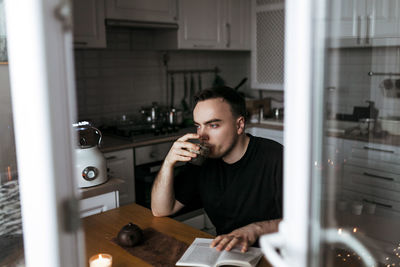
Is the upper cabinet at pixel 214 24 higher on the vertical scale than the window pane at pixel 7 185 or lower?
higher

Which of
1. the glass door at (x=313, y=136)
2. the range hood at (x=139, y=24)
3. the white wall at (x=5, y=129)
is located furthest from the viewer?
the range hood at (x=139, y=24)

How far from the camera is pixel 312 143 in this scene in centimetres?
58

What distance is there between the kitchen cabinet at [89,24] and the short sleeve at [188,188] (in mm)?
1467

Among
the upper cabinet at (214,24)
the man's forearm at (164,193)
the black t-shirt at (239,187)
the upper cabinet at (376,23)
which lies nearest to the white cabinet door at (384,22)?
the upper cabinet at (376,23)

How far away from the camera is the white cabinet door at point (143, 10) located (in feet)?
9.81

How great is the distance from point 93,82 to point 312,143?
2.95m

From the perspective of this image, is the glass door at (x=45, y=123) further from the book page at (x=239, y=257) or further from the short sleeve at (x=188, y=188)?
the short sleeve at (x=188, y=188)

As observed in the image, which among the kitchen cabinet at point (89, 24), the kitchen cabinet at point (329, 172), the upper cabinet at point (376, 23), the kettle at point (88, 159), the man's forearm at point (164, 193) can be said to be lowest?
the man's forearm at point (164, 193)

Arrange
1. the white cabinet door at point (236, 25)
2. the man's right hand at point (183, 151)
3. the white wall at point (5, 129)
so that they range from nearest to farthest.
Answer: the white wall at point (5, 129) → the man's right hand at point (183, 151) → the white cabinet door at point (236, 25)

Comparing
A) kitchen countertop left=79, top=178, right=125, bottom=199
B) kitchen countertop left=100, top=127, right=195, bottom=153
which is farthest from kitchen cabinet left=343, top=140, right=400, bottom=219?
kitchen countertop left=100, top=127, right=195, bottom=153

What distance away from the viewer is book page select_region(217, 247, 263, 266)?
→ 1227mm

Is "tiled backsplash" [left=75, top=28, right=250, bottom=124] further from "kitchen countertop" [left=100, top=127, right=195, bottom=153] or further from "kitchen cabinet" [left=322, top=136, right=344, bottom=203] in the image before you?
"kitchen cabinet" [left=322, top=136, right=344, bottom=203]

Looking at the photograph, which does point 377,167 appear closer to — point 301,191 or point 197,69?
point 301,191

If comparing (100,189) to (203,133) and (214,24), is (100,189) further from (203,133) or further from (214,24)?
(214,24)
